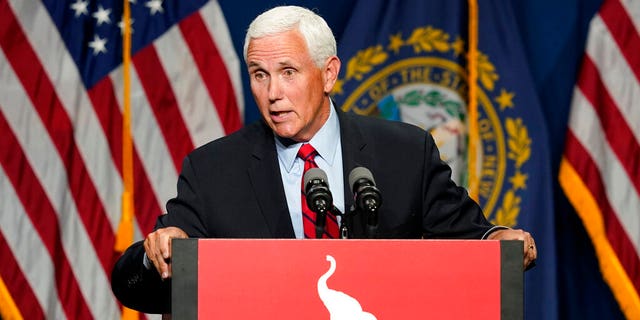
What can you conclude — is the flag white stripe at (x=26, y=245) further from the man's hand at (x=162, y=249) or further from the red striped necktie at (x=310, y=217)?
the man's hand at (x=162, y=249)

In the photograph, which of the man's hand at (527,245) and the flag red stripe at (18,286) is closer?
the man's hand at (527,245)

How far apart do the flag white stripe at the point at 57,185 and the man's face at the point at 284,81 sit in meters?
2.31

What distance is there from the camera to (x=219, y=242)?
2.05 metres

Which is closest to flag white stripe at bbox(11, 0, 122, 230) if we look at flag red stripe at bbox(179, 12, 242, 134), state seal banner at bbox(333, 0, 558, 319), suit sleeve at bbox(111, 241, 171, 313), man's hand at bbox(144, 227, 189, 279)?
flag red stripe at bbox(179, 12, 242, 134)

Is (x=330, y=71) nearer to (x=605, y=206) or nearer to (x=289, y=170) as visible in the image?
(x=289, y=170)

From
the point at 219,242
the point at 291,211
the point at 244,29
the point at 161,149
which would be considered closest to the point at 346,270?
the point at 219,242

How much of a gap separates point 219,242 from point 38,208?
2802mm

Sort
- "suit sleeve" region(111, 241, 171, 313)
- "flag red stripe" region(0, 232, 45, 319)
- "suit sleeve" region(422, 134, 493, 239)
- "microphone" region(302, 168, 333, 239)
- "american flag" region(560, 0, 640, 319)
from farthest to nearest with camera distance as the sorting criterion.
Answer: "american flag" region(560, 0, 640, 319)
"flag red stripe" region(0, 232, 45, 319)
"suit sleeve" region(422, 134, 493, 239)
"suit sleeve" region(111, 241, 171, 313)
"microphone" region(302, 168, 333, 239)

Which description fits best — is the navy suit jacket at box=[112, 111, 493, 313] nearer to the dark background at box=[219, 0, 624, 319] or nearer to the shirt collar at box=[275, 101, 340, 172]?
the shirt collar at box=[275, 101, 340, 172]

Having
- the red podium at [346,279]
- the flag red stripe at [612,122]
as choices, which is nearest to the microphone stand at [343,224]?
the red podium at [346,279]

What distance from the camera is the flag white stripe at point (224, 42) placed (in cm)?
476

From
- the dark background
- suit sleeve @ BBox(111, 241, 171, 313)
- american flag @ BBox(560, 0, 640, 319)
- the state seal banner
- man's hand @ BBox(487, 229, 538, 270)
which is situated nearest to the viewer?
man's hand @ BBox(487, 229, 538, 270)

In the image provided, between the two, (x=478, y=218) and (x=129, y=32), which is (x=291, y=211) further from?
(x=129, y=32)

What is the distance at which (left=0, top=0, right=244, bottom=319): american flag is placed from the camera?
4637 millimetres
